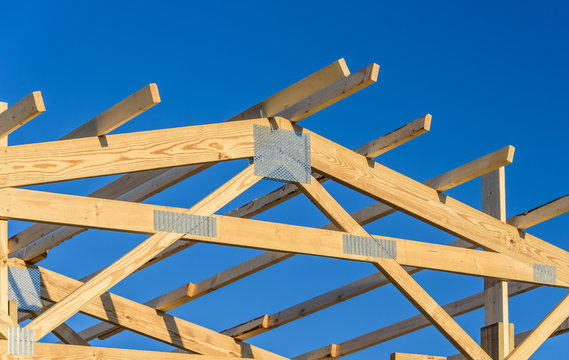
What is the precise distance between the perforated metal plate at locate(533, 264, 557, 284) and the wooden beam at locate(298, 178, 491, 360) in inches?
43.6

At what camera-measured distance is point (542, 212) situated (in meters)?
9.36

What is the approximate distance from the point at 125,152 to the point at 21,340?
1.41 meters

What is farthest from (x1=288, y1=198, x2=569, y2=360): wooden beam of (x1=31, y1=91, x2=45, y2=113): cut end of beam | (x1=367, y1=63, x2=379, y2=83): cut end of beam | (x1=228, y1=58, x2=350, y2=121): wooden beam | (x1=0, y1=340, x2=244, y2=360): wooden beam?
(x1=31, y1=91, x2=45, y2=113): cut end of beam

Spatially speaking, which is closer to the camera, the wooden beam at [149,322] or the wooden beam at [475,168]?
the wooden beam at [475,168]

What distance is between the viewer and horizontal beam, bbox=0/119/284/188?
6.83m

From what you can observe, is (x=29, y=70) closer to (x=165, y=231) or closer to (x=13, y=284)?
(x=13, y=284)

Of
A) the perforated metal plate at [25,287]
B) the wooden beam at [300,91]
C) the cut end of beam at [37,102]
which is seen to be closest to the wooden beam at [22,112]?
the cut end of beam at [37,102]

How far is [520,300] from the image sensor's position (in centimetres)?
3136

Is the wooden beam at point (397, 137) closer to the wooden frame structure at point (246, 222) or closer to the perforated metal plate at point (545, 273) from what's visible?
the wooden frame structure at point (246, 222)

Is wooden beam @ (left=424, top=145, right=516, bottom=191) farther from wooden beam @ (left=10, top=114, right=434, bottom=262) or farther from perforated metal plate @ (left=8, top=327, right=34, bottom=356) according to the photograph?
perforated metal plate @ (left=8, top=327, right=34, bottom=356)

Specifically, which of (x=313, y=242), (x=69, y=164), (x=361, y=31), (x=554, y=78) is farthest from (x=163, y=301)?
(x=361, y=31)

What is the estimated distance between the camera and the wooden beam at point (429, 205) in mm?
8375

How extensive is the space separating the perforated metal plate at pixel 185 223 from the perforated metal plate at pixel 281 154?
1.94 ft

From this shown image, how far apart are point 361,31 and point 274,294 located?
30.8ft
